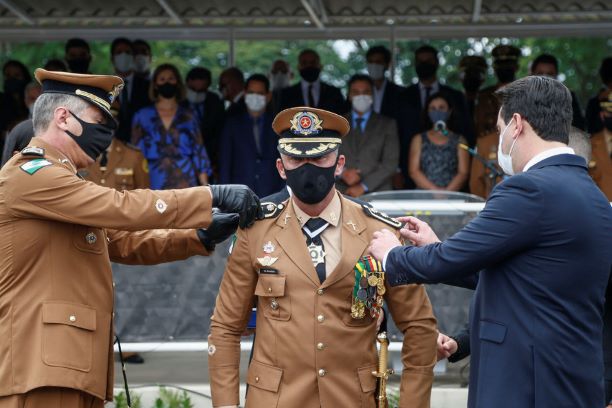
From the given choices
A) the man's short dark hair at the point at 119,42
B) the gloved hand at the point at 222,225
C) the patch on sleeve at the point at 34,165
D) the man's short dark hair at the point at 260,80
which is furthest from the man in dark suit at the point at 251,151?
the patch on sleeve at the point at 34,165

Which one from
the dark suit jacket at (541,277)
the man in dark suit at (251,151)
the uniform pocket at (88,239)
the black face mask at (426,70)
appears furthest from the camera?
the black face mask at (426,70)

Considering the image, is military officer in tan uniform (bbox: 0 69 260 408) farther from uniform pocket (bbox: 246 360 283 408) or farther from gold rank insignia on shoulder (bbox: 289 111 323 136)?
uniform pocket (bbox: 246 360 283 408)

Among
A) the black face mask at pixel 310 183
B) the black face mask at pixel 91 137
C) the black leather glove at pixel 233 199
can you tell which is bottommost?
A: the black leather glove at pixel 233 199

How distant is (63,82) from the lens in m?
4.48

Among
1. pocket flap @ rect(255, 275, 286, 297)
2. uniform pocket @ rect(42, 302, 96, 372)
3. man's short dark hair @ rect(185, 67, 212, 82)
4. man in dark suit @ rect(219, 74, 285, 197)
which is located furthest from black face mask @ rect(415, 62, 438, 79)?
uniform pocket @ rect(42, 302, 96, 372)

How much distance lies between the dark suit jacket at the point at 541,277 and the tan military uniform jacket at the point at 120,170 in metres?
5.38

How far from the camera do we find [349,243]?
4543 mm

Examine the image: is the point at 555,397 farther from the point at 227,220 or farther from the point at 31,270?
the point at 31,270

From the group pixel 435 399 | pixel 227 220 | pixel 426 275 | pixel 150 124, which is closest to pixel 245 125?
pixel 150 124

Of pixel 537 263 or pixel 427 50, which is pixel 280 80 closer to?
pixel 427 50

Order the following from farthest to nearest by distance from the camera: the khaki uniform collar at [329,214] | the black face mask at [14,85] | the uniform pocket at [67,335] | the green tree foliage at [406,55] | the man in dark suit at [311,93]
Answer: the green tree foliage at [406,55]
the black face mask at [14,85]
the man in dark suit at [311,93]
the khaki uniform collar at [329,214]
the uniform pocket at [67,335]

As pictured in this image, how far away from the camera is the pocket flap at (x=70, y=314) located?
4.24 metres

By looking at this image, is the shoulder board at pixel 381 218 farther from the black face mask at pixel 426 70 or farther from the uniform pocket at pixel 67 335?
the black face mask at pixel 426 70

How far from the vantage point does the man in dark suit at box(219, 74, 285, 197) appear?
31.6ft
